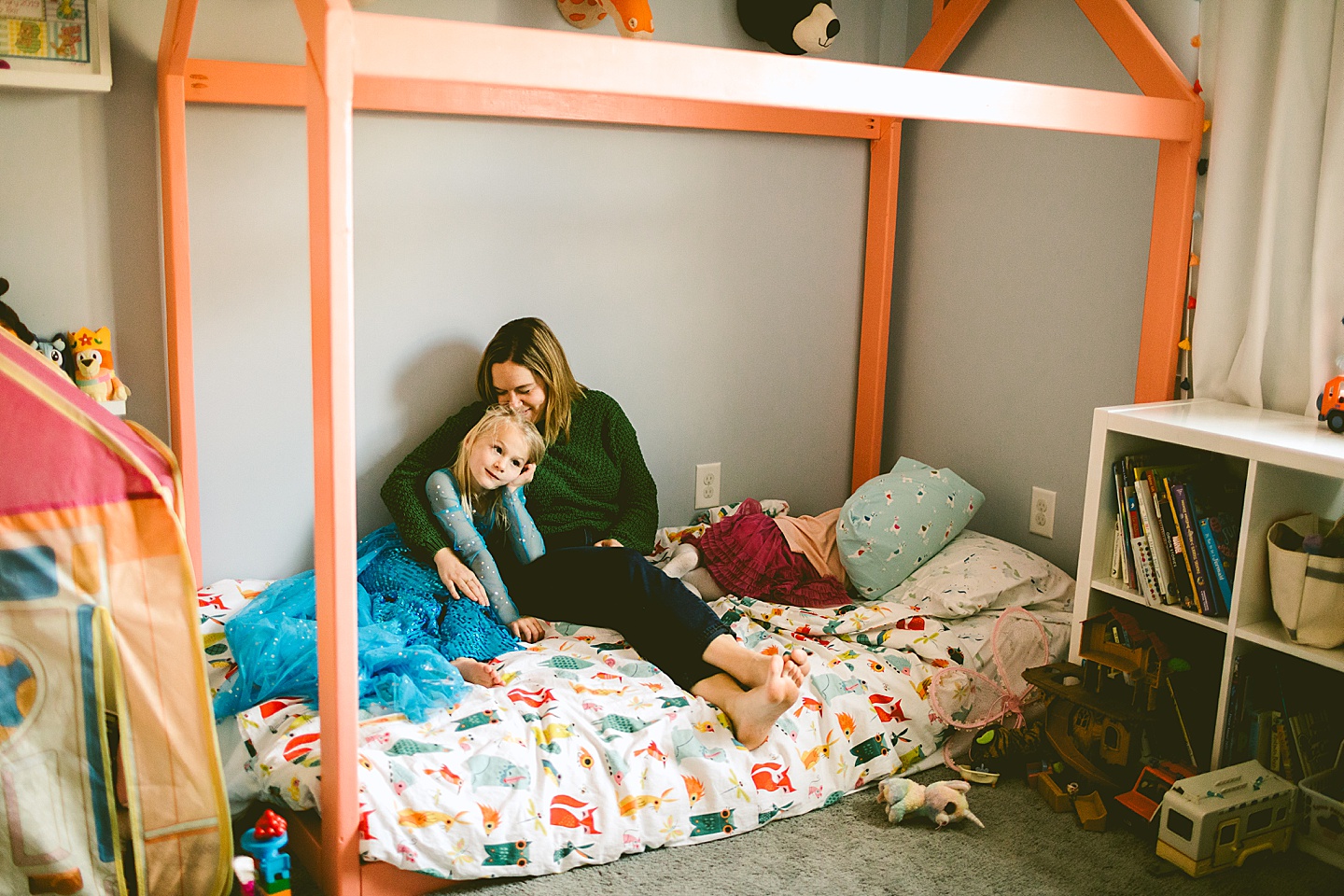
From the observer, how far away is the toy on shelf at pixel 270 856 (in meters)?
1.41

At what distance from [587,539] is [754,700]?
0.71m

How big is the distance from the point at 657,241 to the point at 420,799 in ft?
4.89

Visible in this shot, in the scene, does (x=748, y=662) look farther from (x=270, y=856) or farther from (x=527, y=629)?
(x=270, y=856)

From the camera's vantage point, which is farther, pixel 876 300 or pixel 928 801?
pixel 876 300

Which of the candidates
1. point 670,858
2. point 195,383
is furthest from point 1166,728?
point 195,383

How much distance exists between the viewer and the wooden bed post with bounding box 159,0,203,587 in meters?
1.88

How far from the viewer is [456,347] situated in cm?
236

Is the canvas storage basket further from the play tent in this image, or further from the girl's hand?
the play tent

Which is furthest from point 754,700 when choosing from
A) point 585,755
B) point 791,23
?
point 791,23

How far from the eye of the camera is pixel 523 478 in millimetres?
2160

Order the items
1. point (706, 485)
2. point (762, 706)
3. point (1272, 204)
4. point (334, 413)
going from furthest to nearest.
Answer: point (706, 485) < point (1272, 204) < point (762, 706) < point (334, 413)

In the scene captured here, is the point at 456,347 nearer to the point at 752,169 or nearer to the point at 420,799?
the point at 752,169

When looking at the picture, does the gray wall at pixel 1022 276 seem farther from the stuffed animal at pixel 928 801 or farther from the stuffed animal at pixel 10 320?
the stuffed animal at pixel 10 320

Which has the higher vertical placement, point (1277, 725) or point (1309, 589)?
point (1309, 589)
